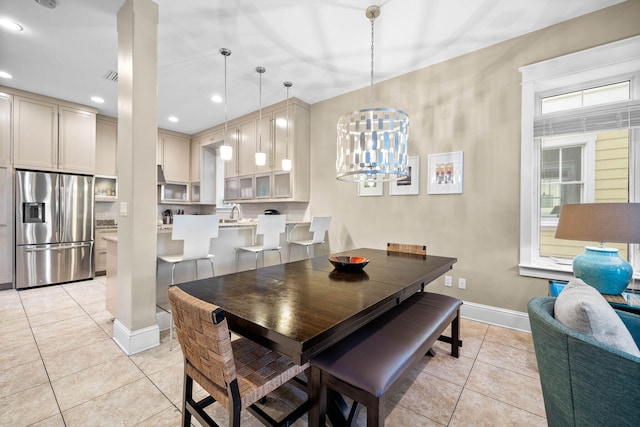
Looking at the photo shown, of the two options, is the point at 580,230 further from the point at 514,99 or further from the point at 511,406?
the point at 514,99

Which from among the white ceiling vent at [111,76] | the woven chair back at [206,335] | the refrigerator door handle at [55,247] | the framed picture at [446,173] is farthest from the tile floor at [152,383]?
the white ceiling vent at [111,76]

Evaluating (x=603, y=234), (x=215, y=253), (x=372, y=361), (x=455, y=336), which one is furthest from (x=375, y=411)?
(x=215, y=253)

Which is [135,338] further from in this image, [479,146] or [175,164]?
[175,164]

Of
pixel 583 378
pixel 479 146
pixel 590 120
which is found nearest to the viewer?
pixel 583 378

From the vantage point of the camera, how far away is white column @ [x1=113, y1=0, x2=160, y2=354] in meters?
2.18

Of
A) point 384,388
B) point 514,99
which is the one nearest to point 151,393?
point 384,388

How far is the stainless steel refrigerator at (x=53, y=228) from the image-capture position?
12.8 feet

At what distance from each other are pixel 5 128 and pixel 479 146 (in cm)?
624

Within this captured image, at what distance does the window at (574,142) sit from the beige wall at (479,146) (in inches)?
3.9

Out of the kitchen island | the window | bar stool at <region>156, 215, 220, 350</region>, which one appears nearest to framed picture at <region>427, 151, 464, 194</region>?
the window

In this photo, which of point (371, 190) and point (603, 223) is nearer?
point (603, 223)

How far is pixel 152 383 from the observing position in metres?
1.85

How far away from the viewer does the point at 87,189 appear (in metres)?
4.46

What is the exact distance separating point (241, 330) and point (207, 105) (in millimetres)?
4398
